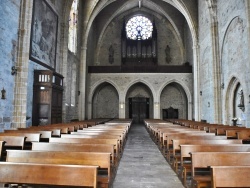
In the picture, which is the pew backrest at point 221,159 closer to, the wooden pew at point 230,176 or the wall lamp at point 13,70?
the wooden pew at point 230,176

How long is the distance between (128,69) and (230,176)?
67.8 feet

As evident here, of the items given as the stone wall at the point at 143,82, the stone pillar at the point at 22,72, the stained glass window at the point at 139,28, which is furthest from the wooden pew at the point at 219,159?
the stained glass window at the point at 139,28

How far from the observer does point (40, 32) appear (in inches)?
460

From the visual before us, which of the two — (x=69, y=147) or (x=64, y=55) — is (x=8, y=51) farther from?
(x=69, y=147)

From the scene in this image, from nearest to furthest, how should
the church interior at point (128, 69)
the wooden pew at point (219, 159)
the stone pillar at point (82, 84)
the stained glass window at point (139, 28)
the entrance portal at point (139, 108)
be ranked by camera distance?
the wooden pew at point (219, 159) < the church interior at point (128, 69) < the stone pillar at point (82, 84) < the entrance portal at point (139, 108) < the stained glass window at point (139, 28)

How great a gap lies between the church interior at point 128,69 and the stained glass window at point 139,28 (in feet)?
0.41

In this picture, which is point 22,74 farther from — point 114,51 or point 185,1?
point 114,51

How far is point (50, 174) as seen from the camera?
2.05 metres

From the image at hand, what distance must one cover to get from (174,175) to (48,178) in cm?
326

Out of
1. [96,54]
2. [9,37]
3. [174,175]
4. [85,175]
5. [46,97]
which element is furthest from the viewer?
[96,54]

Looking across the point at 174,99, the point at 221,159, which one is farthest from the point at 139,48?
the point at 221,159

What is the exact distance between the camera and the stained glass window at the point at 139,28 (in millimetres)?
26891

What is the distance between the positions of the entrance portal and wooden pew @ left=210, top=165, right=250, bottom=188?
22918 mm

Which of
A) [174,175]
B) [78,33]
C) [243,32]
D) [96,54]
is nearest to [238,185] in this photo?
[174,175]
